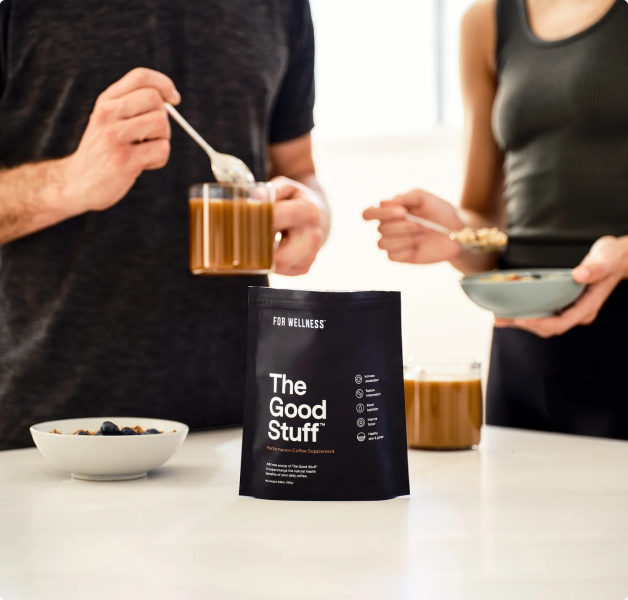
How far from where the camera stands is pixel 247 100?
5.21 feet

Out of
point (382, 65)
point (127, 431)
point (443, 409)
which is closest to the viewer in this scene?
point (127, 431)

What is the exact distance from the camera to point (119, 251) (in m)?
1.46

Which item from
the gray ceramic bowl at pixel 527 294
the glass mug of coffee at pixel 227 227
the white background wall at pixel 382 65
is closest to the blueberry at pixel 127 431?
the glass mug of coffee at pixel 227 227

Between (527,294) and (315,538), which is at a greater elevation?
(527,294)

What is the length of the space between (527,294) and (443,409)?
34 centimetres

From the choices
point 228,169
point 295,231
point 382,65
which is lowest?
point 295,231

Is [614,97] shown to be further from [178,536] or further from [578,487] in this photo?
[178,536]

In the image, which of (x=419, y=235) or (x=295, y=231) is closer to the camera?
(x=295, y=231)

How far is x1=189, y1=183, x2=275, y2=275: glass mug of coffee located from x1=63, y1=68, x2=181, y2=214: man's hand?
4.0 inches

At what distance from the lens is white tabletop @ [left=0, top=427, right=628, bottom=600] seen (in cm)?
67

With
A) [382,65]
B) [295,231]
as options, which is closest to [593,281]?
[295,231]

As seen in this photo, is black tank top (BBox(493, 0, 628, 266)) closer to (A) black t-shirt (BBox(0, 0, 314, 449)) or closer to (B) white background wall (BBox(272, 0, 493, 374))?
(A) black t-shirt (BBox(0, 0, 314, 449))

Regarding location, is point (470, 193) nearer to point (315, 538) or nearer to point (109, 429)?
point (109, 429)

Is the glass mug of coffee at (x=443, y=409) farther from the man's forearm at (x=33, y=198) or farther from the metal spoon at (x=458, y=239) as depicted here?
the man's forearm at (x=33, y=198)
